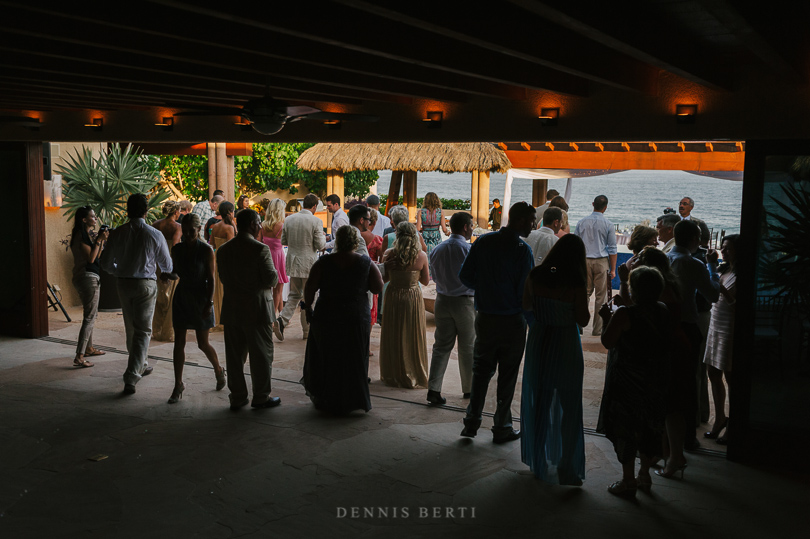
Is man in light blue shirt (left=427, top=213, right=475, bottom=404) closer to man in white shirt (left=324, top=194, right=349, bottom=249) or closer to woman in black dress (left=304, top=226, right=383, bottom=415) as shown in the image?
woman in black dress (left=304, top=226, right=383, bottom=415)

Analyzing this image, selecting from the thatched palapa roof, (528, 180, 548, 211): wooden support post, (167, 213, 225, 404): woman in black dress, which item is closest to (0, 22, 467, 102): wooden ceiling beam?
(167, 213, 225, 404): woman in black dress

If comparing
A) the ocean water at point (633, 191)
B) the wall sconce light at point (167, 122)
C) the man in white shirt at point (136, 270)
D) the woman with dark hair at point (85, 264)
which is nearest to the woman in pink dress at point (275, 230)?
the wall sconce light at point (167, 122)

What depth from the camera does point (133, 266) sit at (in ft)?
19.9

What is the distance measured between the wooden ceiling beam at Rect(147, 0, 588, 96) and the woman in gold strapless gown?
5.90ft

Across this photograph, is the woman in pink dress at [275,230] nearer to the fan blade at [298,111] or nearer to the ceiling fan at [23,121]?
the ceiling fan at [23,121]

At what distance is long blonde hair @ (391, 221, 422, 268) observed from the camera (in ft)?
19.5

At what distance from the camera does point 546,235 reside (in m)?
7.67

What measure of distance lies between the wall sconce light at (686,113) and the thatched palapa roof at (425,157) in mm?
9301

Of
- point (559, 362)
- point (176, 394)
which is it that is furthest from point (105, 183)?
point (559, 362)

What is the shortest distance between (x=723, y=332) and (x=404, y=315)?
2.56 meters

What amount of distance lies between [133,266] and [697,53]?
15.4ft

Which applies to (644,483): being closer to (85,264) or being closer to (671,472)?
(671,472)

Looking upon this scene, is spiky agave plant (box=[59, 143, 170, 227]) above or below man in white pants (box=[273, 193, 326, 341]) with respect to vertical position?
above

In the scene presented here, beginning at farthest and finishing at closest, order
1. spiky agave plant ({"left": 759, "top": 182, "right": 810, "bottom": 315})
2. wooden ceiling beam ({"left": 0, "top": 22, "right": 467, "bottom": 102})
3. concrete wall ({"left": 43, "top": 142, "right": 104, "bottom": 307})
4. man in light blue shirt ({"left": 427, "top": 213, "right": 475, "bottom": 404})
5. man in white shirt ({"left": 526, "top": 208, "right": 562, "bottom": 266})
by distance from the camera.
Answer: concrete wall ({"left": 43, "top": 142, "right": 104, "bottom": 307}) < man in white shirt ({"left": 526, "top": 208, "right": 562, "bottom": 266}) < man in light blue shirt ({"left": 427, "top": 213, "right": 475, "bottom": 404}) < spiky agave plant ({"left": 759, "top": 182, "right": 810, "bottom": 315}) < wooden ceiling beam ({"left": 0, "top": 22, "right": 467, "bottom": 102})
